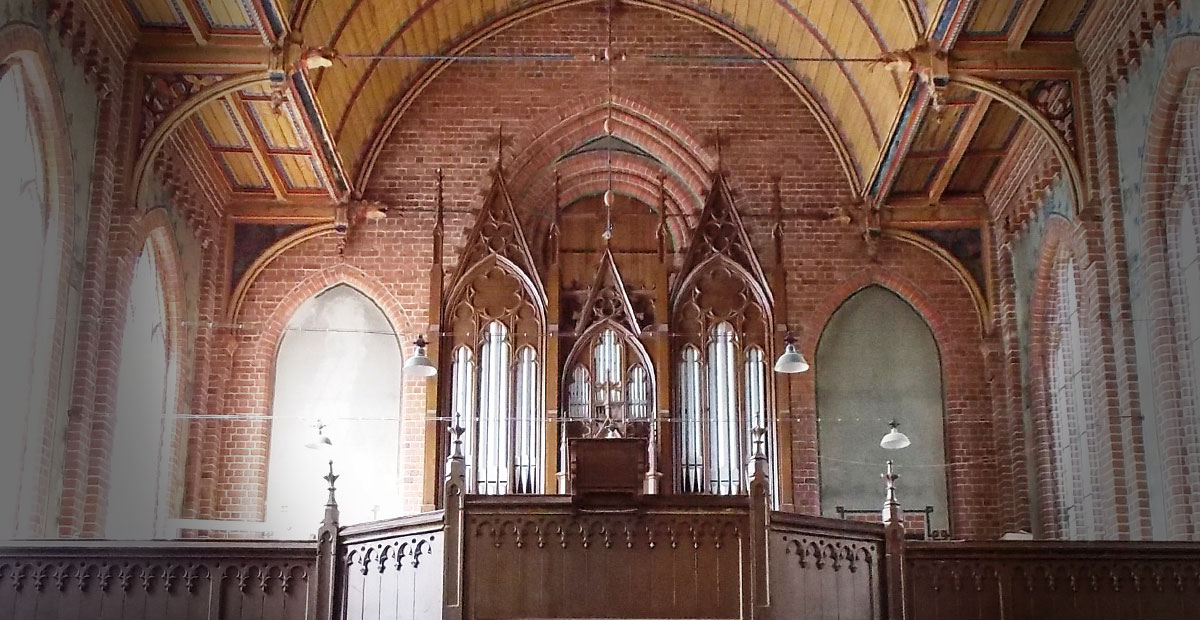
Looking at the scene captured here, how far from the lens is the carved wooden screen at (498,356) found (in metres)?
17.8

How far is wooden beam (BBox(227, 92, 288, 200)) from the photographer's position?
16516mm

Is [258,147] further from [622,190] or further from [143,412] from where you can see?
[622,190]

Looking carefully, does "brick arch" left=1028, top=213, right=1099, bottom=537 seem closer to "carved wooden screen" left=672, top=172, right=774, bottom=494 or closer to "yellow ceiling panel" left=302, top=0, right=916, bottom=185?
"yellow ceiling panel" left=302, top=0, right=916, bottom=185

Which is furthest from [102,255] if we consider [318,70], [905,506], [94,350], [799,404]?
[905,506]

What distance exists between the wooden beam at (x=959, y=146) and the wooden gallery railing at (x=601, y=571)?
5.64 metres

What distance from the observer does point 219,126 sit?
17125 mm

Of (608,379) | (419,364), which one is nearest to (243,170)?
(419,364)

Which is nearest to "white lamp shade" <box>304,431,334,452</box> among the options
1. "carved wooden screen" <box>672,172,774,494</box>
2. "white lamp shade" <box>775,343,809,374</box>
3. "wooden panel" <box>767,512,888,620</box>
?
"carved wooden screen" <box>672,172,774,494</box>

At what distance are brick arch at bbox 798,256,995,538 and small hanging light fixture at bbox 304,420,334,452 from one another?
563 cm

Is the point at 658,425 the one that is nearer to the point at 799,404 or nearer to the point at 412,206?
the point at 799,404

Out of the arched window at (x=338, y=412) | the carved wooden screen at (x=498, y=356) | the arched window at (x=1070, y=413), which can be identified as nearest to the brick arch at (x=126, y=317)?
the arched window at (x=338, y=412)

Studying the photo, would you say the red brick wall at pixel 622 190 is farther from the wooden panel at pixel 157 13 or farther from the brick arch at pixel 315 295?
the wooden panel at pixel 157 13

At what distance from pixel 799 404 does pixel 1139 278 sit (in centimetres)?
507

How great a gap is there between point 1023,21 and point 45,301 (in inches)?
379
